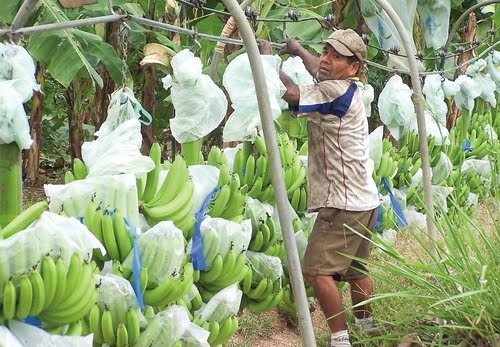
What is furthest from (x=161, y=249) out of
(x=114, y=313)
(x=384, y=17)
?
(x=384, y=17)

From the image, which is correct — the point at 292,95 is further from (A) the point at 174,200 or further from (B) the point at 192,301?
(B) the point at 192,301

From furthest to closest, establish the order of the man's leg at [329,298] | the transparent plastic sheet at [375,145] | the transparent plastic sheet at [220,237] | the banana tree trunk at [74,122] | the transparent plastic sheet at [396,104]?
the banana tree trunk at [74,122], the transparent plastic sheet at [375,145], the transparent plastic sheet at [396,104], the man's leg at [329,298], the transparent plastic sheet at [220,237]

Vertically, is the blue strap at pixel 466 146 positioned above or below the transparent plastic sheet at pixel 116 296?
below

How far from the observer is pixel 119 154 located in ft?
8.02

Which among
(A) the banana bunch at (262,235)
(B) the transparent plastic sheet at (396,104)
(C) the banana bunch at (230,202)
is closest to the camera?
(C) the banana bunch at (230,202)

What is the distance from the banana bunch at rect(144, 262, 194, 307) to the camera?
2.42m

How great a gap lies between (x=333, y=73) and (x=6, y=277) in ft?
5.19

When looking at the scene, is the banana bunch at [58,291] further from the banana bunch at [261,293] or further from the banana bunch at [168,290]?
the banana bunch at [261,293]

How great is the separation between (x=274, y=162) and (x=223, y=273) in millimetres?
693

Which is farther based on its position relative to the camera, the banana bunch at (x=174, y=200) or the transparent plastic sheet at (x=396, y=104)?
the transparent plastic sheet at (x=396, y=104)

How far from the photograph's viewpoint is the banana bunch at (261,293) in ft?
10.4

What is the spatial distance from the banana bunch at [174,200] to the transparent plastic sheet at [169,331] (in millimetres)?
315

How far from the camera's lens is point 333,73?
3.05 m

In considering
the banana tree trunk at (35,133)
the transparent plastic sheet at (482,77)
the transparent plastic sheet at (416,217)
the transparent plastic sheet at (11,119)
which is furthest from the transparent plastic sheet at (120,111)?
the transparent plastic sheet at (482,77)
